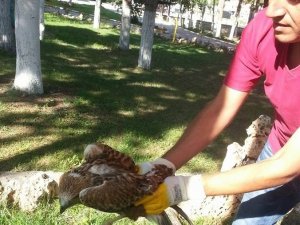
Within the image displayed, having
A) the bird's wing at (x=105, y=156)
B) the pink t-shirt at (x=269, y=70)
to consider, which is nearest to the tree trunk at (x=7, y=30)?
the pink t-shirt at (x=269, y=70)

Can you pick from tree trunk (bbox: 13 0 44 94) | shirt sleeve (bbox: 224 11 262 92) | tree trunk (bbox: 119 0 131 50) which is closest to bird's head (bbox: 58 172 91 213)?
shirt sleeve (bbox: 224 11 262 92)

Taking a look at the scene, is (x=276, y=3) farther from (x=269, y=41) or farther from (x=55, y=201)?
(x=55, y=201)

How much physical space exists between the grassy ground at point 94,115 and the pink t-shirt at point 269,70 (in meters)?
1.85

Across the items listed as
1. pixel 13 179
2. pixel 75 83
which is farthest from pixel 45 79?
pixel 13 179

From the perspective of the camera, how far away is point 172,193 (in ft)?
5.98

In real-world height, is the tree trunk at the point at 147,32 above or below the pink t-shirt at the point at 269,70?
below

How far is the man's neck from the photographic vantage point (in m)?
2.02

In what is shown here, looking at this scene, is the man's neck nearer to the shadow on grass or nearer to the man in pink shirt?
the man in pink shirt

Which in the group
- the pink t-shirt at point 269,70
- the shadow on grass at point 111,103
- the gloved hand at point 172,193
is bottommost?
the shadow on grass at point 111,103

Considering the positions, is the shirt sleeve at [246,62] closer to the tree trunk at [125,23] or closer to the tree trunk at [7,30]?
the tree trunk at [7,30]

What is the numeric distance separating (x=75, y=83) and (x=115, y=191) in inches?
270

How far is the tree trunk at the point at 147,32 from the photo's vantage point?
10938 mm

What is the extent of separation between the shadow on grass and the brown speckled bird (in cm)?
296

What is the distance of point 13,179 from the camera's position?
12.2 ft
